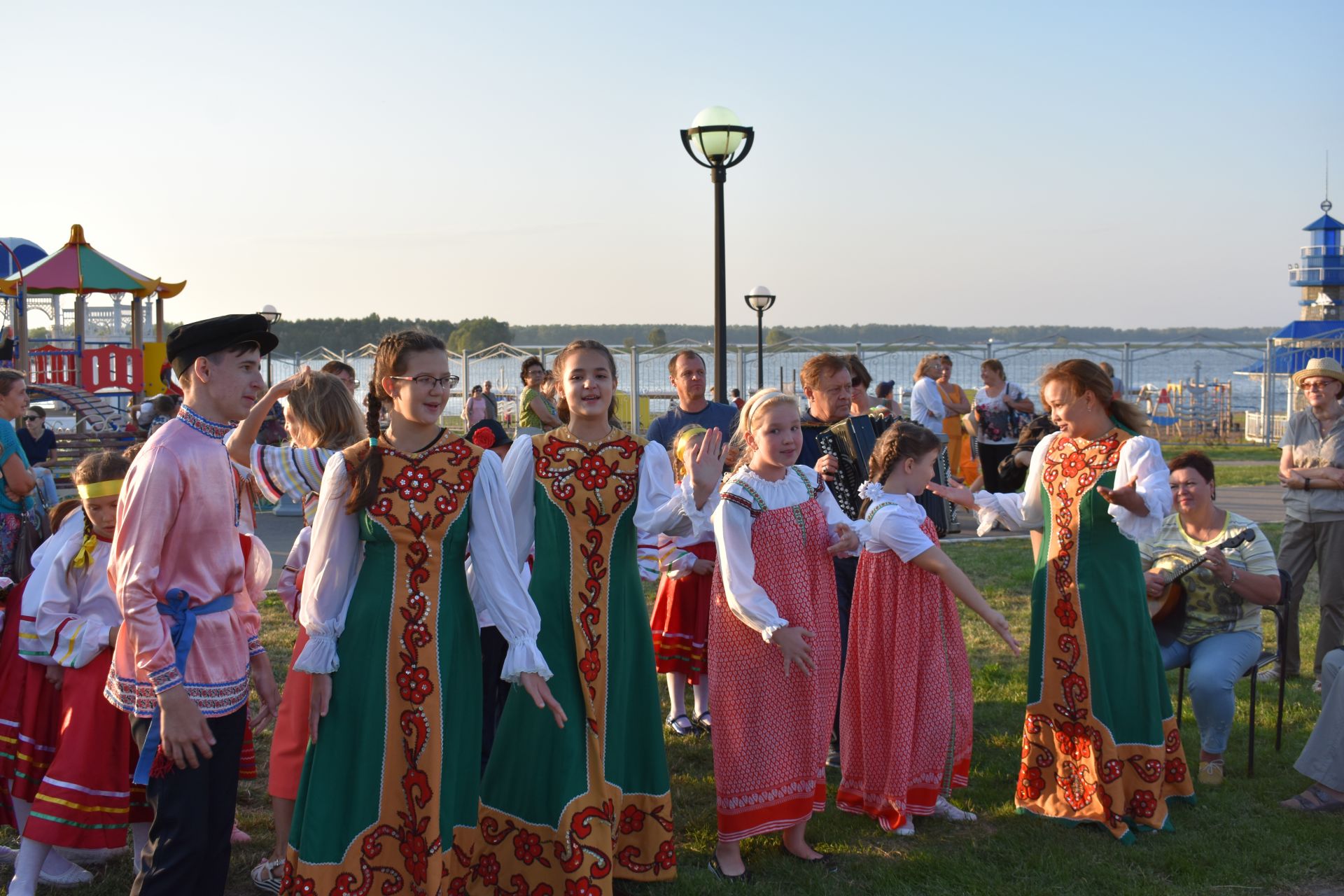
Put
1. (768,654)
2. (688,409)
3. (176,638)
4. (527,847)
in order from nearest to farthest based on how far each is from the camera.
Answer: (176,638) → (527,847) → (768,654) → (688,409)

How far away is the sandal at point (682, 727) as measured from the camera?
5.82m

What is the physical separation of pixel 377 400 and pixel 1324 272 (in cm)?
5400

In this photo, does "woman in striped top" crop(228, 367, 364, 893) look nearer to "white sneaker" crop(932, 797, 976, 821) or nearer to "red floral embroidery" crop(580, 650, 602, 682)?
"red floral embroidery" crop(580, 650, 602, 682)

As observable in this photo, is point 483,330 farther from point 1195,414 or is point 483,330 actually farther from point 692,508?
point 692,508

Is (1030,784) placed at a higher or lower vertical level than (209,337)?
lower

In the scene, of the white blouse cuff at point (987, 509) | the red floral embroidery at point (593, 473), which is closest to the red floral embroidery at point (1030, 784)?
the white blouse cuff at point (987, 509)

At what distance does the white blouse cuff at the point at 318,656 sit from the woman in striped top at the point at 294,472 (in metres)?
Result: 0.62

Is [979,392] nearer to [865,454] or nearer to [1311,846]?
[865,454]

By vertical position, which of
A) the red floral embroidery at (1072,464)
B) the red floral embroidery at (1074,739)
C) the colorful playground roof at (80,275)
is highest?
the colorful playground roof at (80,275)

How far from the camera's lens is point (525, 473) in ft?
12.7

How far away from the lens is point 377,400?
364 centimetres

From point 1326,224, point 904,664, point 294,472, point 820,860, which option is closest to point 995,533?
point 904,664

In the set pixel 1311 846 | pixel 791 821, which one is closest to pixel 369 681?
pixel 791 821

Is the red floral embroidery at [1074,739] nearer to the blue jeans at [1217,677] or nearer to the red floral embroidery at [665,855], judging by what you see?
the blue jeans at [1217,677]
